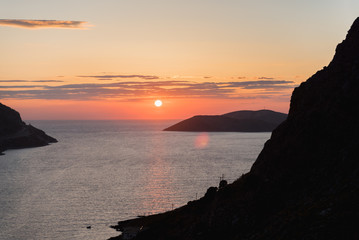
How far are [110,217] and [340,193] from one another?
8206 cm

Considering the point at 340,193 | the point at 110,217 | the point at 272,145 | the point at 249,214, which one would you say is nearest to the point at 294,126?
the point at 272,145

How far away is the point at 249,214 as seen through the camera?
56938 mm

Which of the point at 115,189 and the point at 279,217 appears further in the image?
the point at 115,189

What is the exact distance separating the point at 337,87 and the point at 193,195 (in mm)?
90835

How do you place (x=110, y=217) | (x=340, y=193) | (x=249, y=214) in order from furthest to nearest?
(x=110, y=217)
(x=249, y=214)
(x=340, y=193)

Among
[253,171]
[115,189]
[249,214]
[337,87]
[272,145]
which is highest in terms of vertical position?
[337,87]

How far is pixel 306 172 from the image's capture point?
54969 mm

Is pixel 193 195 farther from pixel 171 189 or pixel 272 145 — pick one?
pixel 272 145

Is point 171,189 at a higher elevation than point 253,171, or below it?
below

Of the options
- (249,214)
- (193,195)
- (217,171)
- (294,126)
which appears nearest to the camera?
(249,214)

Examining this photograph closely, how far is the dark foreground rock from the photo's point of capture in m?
43.0

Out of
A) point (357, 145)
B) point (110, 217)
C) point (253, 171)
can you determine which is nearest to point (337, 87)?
point (357, 145)

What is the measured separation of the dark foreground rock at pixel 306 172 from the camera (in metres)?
43.0

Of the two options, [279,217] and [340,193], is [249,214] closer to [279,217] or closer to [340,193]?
[279,217]
